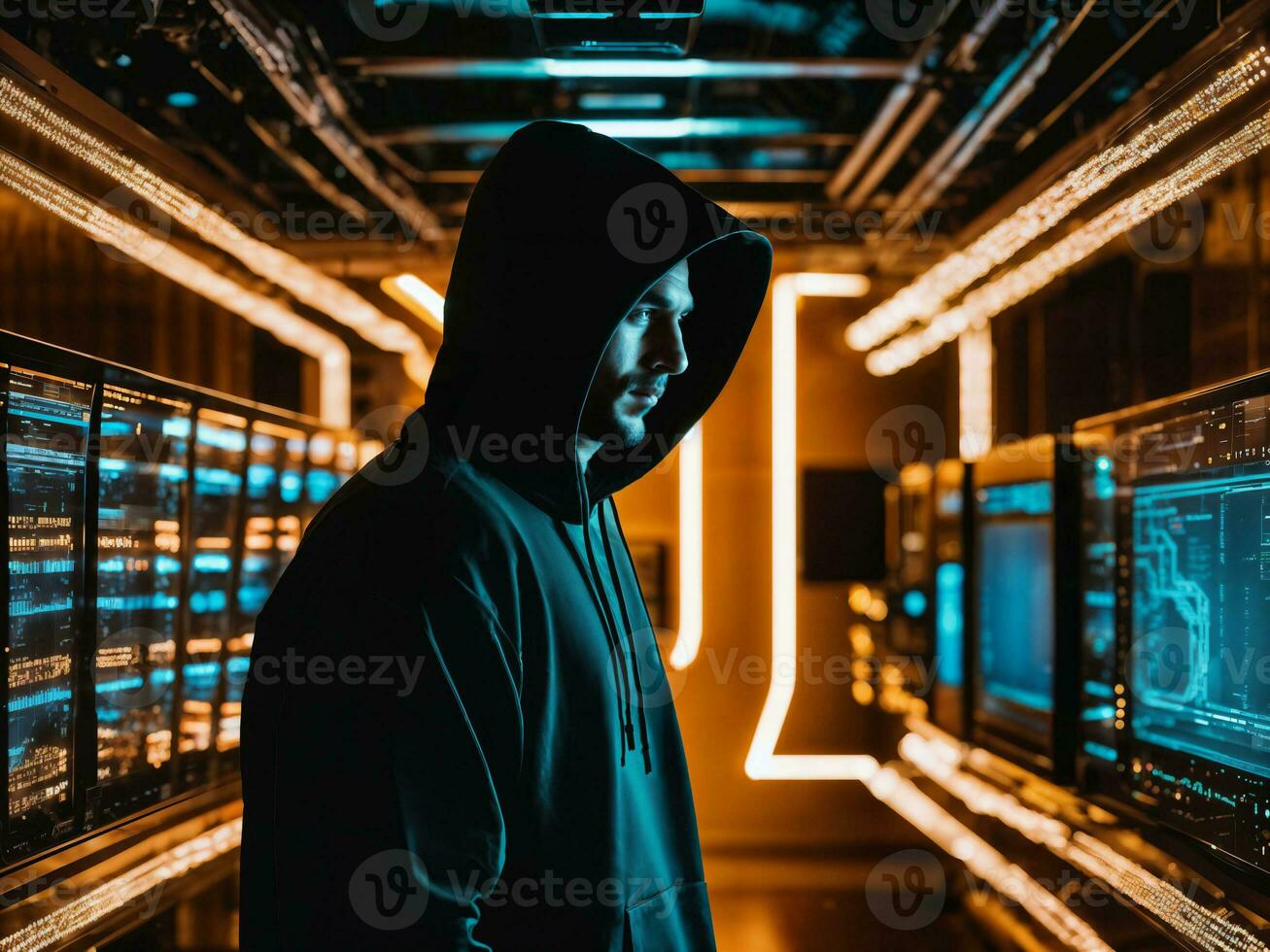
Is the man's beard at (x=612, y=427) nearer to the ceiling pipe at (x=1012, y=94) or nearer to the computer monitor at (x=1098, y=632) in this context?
the computer monitor at (x=1098, y=632)

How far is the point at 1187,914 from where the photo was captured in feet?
5.17

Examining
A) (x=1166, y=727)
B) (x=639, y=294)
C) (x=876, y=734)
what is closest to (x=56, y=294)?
(x=639, y=294)

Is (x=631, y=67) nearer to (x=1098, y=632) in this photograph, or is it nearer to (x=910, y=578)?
(x=1098, y=632)

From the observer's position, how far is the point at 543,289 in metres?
1.23

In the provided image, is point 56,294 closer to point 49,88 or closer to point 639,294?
point 49,88

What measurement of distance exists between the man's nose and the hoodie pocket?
2.28 feet

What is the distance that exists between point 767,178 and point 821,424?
1152 mm

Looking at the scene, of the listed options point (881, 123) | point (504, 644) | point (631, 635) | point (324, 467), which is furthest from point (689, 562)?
point (504, 644)

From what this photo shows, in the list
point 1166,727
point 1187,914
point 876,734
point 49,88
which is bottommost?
point 876,734

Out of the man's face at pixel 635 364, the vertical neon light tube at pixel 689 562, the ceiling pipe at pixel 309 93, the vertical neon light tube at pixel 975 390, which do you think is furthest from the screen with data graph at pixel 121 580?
the vertical neon light tube at pixel 975 390

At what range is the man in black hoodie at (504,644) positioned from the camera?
0.84 m

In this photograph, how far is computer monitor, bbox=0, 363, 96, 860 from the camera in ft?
5.22

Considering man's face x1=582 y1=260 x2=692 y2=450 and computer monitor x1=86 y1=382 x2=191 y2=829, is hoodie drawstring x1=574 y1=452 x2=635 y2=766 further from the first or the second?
computer monitor x1=86 y1=382 x2=191 y2=829

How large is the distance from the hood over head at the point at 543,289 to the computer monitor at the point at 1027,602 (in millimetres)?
1457
